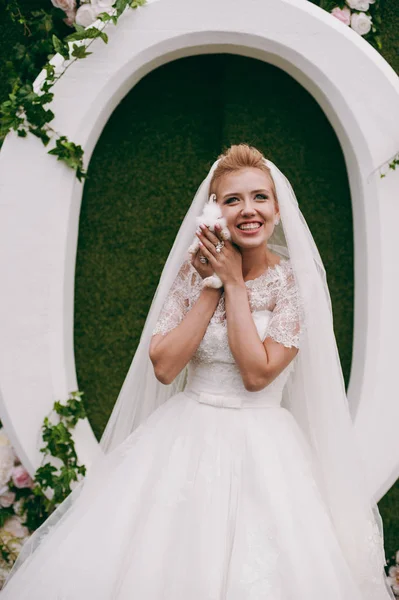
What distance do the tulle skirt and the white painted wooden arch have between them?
3.08ft

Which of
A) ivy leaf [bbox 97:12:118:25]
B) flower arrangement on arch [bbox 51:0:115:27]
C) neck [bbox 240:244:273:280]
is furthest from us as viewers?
flower arrangement on arch [bbox 51:0:115:27]

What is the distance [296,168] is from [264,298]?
137 centimetres

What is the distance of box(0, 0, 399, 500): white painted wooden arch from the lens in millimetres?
3320

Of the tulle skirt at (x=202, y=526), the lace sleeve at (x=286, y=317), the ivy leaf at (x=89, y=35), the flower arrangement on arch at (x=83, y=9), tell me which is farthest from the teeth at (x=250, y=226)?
the flower arrangement on arch at (x=83, y=9)

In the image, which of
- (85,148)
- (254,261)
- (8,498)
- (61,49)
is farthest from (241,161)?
(8,498)

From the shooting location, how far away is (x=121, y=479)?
97.3 inches

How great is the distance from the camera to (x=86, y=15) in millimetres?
3416

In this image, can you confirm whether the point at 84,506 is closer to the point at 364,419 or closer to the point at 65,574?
the point at 65,574

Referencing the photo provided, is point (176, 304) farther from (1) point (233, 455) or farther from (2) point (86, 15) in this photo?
(2) point (86, 15)

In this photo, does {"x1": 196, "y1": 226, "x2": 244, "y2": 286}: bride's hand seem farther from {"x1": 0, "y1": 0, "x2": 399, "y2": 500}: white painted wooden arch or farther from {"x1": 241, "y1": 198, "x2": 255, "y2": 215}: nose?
{"x1": 0, "y1": 0, "x2": 399, "y2": 500}: white painted wooden arch

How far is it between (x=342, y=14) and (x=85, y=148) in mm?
1577

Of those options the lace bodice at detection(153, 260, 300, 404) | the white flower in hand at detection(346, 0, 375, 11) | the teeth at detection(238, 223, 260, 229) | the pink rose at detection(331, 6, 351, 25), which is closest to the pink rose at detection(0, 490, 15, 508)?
the lace bodice at detection(153, 260, 300, 404)

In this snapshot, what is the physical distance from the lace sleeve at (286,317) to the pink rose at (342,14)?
5.67 feet

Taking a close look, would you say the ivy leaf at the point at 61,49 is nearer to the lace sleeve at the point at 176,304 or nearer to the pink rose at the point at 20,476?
the lace sleeve at the point at 176,304
